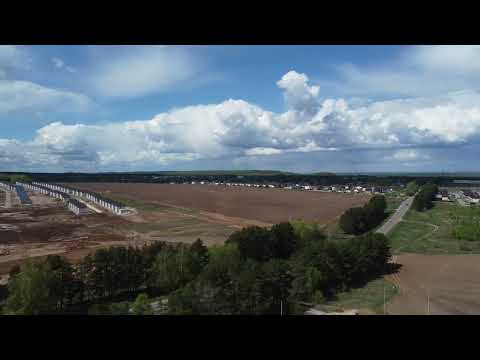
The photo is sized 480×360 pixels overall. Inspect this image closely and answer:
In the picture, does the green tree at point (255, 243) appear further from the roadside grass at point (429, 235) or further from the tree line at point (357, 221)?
the tree line at point (357, 221)

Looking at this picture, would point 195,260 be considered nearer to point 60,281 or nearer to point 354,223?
point 60,281

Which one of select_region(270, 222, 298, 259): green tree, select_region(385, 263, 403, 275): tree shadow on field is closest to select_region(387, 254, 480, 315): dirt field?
select_region(385, 263, 403, 275): tree shadow on field

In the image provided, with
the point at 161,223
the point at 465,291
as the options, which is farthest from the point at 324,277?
the point at 161,223

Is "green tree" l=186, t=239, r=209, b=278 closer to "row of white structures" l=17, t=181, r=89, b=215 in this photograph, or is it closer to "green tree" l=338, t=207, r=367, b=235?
"green tree" l=338, t=207, r=367, b=235

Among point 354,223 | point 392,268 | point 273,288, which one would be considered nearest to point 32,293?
point 273,288

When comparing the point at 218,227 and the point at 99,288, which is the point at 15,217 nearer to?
the point at 218,227
